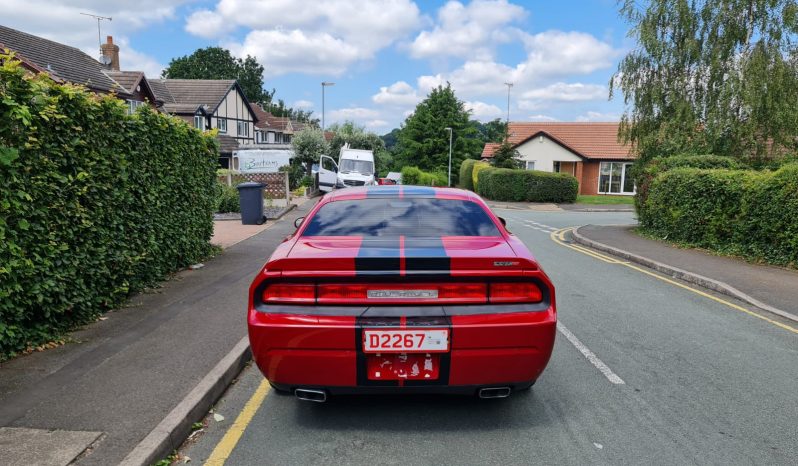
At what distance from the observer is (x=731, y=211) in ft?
40.5

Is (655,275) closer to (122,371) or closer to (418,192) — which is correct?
(418,192)

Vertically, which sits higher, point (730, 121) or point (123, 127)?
point (730, 121)

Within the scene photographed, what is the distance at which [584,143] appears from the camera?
4416 centimetres

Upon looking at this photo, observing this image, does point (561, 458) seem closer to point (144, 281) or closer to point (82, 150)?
point (82, 150)

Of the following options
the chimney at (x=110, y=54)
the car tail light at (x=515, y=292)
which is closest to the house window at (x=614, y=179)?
the chimney at (x=110, y=54)

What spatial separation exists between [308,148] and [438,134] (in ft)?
79.3

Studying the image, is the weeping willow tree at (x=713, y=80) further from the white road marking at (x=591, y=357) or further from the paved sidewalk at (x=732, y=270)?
the white road marking at (x=591, y=357)

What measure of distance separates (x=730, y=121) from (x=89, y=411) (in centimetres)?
2123

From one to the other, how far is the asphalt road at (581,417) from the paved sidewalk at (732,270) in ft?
7.93

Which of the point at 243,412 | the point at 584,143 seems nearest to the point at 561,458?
the point at 243,412

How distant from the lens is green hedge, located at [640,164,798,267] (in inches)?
418

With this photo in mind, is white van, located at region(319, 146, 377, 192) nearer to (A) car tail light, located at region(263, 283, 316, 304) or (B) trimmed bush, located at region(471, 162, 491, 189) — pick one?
(B) trimmed bush, located at region(471, 162, 491, 189)

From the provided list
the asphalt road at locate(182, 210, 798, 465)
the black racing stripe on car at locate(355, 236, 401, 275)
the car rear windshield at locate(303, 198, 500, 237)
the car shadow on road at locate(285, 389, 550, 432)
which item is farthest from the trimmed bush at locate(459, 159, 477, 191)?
the black racing stripe on car at locate(355, 236, 401, 275)

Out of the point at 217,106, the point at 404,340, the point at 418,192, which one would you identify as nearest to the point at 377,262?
the point at 404,340
